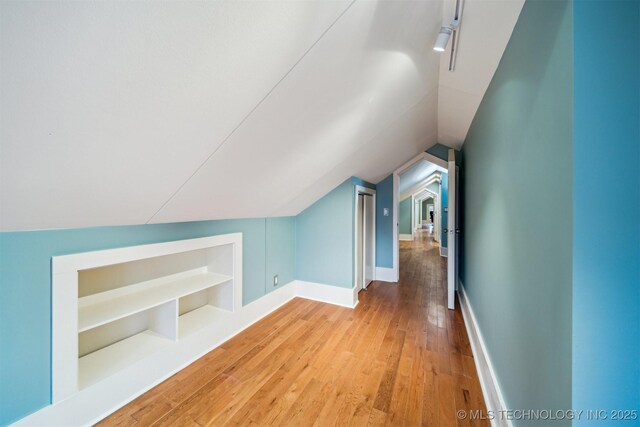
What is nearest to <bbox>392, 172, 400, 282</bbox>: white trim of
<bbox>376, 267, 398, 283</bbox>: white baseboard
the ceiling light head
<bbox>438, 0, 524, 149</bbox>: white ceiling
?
<bbox>376, 267, 398, 283</bbox>: white baseboard

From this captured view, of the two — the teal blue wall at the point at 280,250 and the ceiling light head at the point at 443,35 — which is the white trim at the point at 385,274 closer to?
the teal blue wall at the point at 280,250

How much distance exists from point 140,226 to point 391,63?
210 centimetres

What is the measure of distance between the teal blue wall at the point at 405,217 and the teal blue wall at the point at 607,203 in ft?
31.9

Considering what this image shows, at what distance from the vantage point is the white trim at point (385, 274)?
461 cm

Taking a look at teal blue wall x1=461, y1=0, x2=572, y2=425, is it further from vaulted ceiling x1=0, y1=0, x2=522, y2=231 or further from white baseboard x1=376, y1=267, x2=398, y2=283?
white baseboard x1=376, y1=267, x2=398, y2=283

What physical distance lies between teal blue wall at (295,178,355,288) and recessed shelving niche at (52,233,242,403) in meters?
1.22

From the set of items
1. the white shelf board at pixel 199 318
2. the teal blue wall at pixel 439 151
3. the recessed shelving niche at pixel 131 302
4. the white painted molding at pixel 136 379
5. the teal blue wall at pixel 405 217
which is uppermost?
the teal blue wall at pixel 439 151

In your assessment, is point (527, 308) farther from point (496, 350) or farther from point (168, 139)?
point (168, 139)

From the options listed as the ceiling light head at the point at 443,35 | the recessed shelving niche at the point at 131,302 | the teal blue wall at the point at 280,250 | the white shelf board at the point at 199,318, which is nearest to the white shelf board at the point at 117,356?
the recessed shelving niche at the point at 131,302

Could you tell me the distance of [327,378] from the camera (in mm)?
1991

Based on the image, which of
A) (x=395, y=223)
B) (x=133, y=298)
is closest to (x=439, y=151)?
(x=395, y=223)

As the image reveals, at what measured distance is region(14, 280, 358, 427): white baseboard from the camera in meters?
1.43

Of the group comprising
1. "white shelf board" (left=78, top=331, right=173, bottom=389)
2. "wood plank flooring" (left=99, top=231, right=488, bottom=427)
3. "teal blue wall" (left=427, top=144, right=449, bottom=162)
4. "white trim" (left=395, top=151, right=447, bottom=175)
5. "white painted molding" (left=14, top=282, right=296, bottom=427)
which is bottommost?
"wood plank flooring" (left=99, top=231, right=488, bottom=427)

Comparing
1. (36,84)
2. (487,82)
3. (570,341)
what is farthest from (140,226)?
(487,82)
